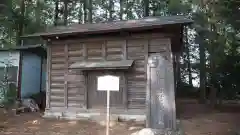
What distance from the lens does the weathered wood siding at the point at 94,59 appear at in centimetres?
1116

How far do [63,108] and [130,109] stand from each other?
10.8 feet

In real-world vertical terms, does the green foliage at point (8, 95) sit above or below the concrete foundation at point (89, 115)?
above

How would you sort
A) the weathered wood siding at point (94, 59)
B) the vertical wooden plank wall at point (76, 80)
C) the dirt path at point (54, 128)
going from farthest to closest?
the vertical wooden plank wall at point (76, 80), the weathered wood siding at point (94, 59), the dirt path at point (54, 128)

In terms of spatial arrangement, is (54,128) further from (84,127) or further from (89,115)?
(89,115)

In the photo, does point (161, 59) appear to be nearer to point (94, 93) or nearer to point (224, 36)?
point (94, 93)

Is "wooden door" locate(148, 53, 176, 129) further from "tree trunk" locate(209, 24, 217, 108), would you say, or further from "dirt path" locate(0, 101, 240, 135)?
"tree trunk" locate(209, 24, 217, 108)

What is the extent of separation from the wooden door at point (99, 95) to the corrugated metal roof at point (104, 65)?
477mm

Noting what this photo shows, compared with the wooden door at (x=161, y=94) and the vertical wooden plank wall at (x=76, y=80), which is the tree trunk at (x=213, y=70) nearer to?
the wooden door at (x=161, y=94)

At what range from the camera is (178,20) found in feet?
35.2

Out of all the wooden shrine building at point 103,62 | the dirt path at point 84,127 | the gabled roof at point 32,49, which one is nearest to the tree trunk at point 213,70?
the dirt path at point 84,127

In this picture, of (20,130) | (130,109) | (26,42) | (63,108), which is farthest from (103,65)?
(26,42)

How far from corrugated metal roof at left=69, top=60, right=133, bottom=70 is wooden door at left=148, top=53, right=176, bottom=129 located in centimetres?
164

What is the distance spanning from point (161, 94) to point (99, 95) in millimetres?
3473

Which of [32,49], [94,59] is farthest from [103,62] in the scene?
[32,49]
